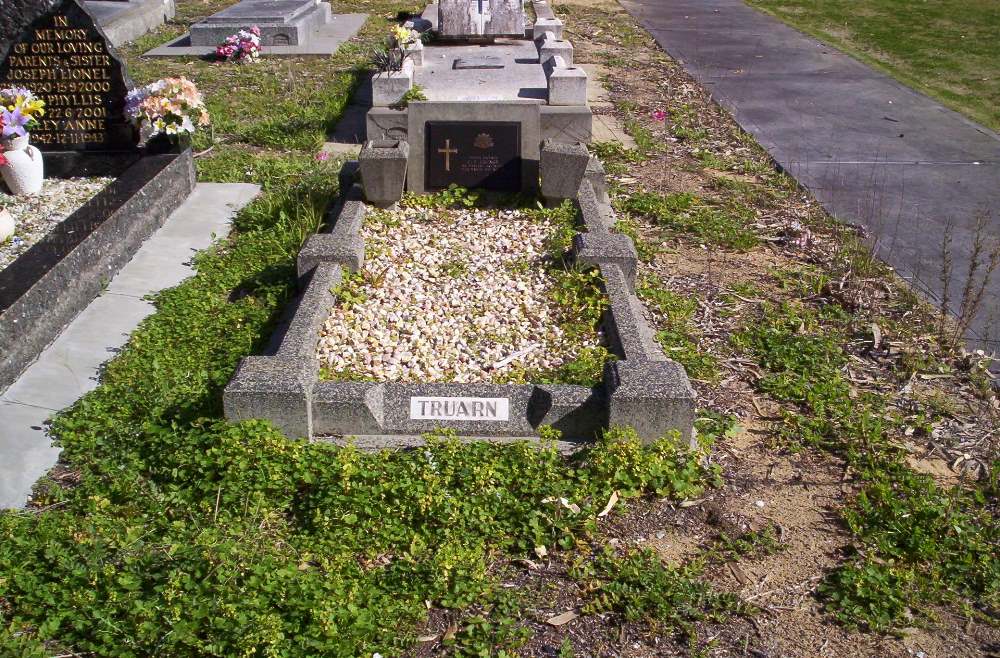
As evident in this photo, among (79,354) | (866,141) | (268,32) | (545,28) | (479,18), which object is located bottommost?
(79,354)

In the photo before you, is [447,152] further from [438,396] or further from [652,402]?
[652,402]

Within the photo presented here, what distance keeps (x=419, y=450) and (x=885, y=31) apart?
16169 millimetres

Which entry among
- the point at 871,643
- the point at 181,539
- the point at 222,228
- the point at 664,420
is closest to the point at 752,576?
the point at 871,643

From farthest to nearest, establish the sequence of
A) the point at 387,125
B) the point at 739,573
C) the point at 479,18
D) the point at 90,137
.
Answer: the point at 479,18 → the point at 387,125 → the point at 90,137 → the point at 739,573

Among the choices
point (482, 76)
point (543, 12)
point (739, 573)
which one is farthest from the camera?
point (543, 12)

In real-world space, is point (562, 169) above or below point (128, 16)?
below

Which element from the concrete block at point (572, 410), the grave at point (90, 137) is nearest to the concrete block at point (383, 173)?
the grave at point (90, 137)

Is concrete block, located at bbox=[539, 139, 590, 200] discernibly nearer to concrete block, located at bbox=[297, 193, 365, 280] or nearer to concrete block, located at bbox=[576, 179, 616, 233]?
concrete block, located at bbox=[576, 179, 616, 233]

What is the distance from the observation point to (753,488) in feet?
15.5

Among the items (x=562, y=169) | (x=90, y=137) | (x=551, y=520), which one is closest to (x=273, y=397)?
(x=551, y=520)

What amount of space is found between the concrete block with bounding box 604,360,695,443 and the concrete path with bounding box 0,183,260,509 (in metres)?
2.88

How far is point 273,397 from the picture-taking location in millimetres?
4672

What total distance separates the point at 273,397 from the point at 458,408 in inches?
37.2

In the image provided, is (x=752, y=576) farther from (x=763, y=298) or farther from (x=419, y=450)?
(x=763, y=298)
